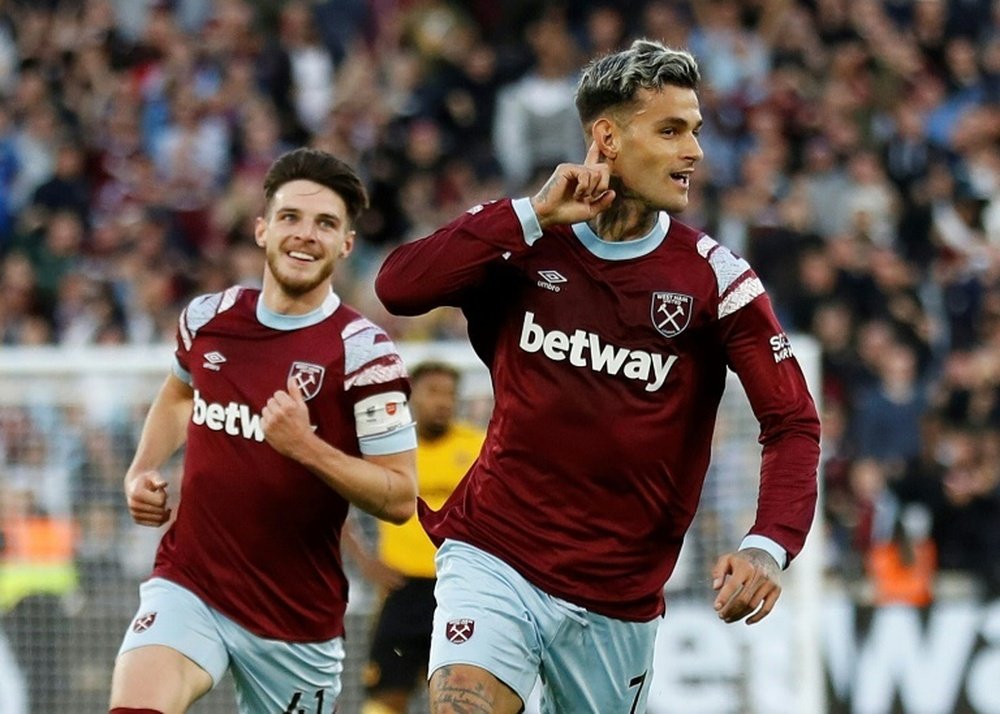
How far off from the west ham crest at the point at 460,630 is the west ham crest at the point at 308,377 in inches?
48.2

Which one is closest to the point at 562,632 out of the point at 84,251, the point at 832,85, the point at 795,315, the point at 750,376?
the point at 750,376

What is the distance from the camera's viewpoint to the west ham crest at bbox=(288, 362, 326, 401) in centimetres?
693

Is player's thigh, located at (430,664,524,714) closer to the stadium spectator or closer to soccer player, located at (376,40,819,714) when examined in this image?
soccer player, located at (376,40,819,714)

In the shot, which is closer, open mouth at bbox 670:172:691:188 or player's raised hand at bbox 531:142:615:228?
player's raised hand at bbox 531:142:615:228

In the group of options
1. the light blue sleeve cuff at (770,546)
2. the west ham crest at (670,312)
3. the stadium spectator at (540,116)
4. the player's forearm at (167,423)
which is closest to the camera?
the light blue sleeve cuff at (770,546)

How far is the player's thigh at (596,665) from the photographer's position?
Result: 6211 mm

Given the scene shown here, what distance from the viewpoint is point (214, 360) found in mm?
7082

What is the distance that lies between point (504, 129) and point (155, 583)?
1057 cm

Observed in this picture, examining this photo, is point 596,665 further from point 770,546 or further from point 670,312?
point 670,312

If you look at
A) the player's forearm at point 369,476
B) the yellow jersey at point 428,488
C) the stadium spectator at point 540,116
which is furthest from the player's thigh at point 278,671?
the stadium spectator at point 540,116

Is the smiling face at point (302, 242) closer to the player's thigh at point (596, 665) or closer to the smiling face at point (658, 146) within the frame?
the smiling face at point (658, 146)

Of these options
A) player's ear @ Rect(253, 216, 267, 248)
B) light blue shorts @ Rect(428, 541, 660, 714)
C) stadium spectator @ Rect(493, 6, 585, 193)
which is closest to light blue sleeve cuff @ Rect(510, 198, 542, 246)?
light blue shorts @ Rect(428, 541, 660, 714)

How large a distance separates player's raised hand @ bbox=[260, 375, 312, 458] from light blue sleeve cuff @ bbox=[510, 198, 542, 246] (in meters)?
1.01

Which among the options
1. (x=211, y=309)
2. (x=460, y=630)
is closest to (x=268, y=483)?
(x=211, y=309)
